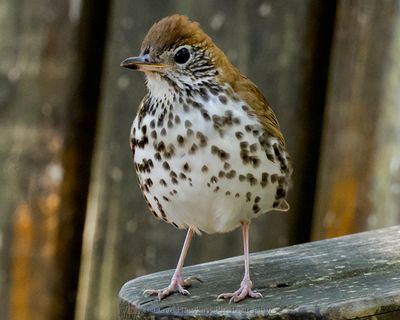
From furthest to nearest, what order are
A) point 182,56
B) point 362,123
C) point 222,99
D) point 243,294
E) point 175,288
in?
1. point 362,123
2. point 182,56
3. point 222,99
4. point 175,288
5. point 243,294

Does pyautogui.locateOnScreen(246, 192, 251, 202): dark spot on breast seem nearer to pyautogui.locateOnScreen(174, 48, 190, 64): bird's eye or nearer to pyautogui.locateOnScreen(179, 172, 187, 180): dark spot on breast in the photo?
pyautogui.locateOnScreen(179, 172, 187, 180): dark spot on breast

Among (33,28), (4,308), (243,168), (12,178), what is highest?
(33,28)

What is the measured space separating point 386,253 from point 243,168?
1.90 feet

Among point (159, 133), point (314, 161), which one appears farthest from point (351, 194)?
point (159, 133)

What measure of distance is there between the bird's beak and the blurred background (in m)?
1.17

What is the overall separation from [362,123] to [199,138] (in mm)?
1367

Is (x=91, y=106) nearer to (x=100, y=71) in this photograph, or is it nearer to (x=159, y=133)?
(x=100, y=71)

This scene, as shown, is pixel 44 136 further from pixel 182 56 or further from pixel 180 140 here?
pixel 180 140

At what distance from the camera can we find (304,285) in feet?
11.1

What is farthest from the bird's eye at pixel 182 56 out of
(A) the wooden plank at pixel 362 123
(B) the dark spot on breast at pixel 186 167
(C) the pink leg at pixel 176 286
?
(A) the wooden plank at pixel 362 123

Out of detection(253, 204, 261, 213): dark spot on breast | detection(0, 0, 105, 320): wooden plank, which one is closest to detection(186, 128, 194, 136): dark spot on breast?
detection(253, 204, 261, 213): dark spot on breast

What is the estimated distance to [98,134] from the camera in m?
5.35

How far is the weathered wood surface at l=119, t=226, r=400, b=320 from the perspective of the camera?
9.78ft

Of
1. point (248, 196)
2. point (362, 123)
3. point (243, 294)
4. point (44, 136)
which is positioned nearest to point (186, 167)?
point (248, 196)
